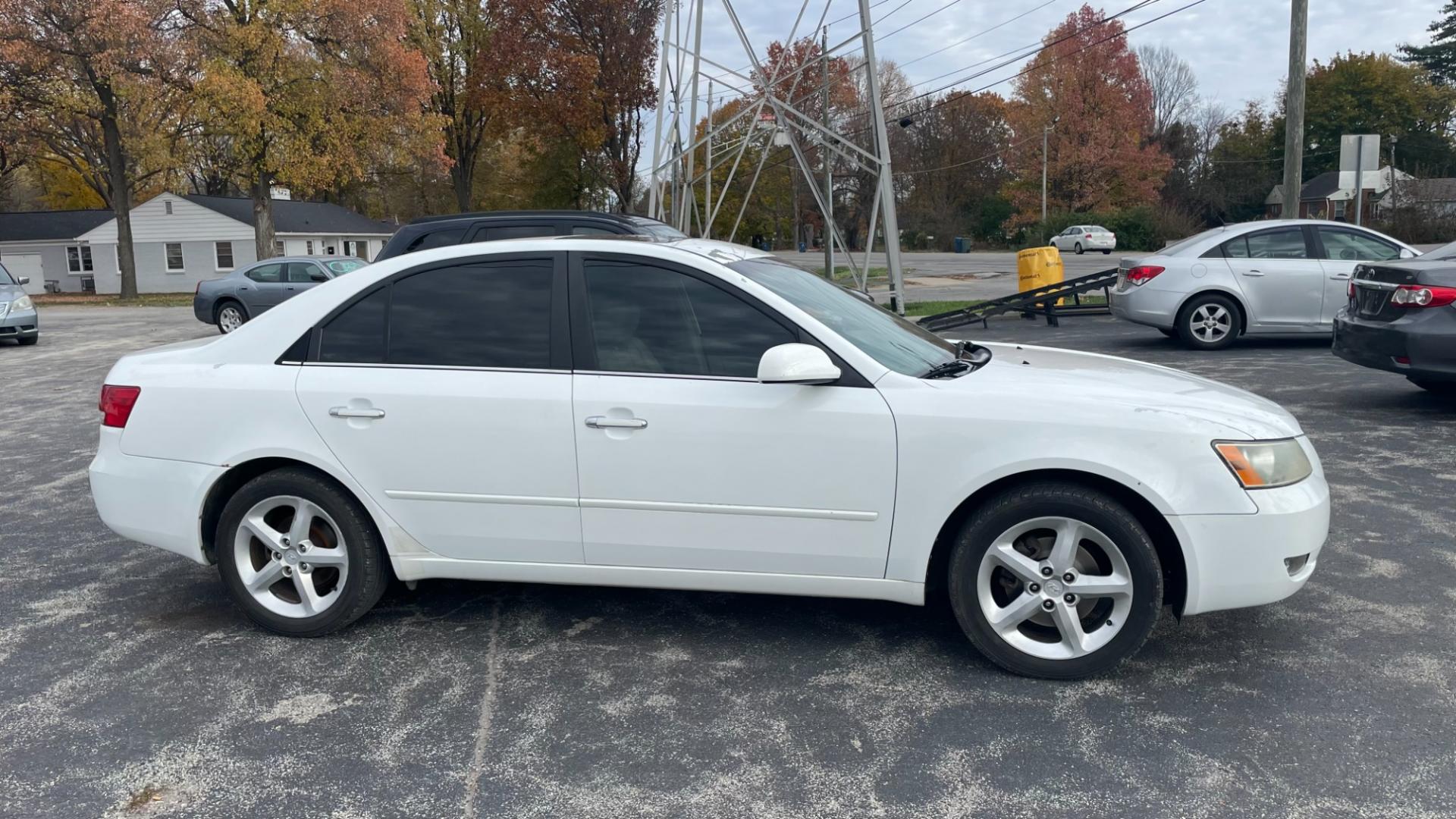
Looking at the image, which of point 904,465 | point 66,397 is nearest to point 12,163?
point 66,397

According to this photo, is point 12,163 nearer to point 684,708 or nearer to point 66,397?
point 66,397

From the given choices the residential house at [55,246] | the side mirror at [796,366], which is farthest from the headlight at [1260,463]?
the residential house at [55,246]

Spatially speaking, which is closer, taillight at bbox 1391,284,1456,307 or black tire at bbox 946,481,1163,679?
black tire at bbox 946,481,1163,679

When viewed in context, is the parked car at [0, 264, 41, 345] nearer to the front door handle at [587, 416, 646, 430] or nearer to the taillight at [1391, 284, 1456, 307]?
the front door handle at [587, 416, 646, 430]

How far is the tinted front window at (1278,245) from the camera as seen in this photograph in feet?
40.3

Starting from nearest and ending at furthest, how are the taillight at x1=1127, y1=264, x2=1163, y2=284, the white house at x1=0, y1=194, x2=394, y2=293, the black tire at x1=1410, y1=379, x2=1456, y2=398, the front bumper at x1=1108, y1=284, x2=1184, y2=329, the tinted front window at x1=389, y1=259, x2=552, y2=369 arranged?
1. the tinted front window at x1=389, y1=259, x2=552, y2=369
2. the black tire at x1=1410, y1=379, x2=1456, y2=398
3. the front bumper at x1=1108, y1=284, x2=1184, y2=329
4. the taillight at x1=1127, y1=264, x2=1163, y2=284
5. the white house at x1=0, y1=194, x2=394, y2=293

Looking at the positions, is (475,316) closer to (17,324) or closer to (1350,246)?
(1350,246)

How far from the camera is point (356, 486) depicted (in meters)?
4.26

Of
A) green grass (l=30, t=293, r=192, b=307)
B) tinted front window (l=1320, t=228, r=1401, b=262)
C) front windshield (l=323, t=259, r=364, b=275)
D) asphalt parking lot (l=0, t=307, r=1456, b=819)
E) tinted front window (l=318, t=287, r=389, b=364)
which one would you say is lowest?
asphalt parking lot (l=0, t=307, r=1456, b=819)

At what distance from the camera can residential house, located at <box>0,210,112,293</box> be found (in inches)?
1986

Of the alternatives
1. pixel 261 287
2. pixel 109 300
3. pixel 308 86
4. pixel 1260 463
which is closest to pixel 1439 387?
pixel 1260 463

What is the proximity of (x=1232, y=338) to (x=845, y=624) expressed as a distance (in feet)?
32.2

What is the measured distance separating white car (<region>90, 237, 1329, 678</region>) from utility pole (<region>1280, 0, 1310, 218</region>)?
13.8 metres

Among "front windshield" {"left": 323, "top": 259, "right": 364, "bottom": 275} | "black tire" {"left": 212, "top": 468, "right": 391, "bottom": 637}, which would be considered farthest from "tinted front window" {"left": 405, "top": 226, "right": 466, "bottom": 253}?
"front windshield" {"left": 323, "top": 259, "right": 364, "bottom": 275}
